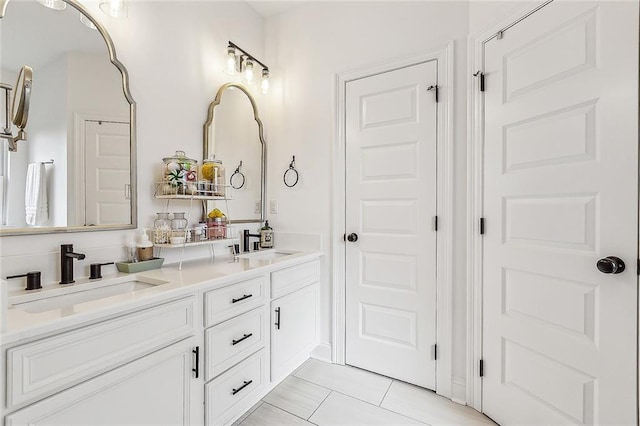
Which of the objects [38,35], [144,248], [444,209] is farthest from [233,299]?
[38,35]

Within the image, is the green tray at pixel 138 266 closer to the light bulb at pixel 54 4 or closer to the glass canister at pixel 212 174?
the glass canister at pixel 212 174

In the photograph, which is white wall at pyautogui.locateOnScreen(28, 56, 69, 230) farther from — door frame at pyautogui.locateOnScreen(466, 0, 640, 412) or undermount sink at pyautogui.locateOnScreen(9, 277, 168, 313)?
door frame at pyautogui.locateOnScreen(466, 0, 640, 412)

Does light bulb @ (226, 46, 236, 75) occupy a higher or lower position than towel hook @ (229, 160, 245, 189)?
higher

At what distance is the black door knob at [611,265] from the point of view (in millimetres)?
1171

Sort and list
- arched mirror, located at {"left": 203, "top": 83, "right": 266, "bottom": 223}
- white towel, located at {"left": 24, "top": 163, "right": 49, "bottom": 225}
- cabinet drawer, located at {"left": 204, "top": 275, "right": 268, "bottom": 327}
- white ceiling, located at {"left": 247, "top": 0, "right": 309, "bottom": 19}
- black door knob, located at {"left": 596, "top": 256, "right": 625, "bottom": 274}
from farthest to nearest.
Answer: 1. white ceiling, located at {"left": 247, "top": 0, "right": 309, "bottom": 19}
2. arched mirror, located at {"left": 203, "top": 83, "right": 266, "bottom": 223}
3. cabinet drawer, located at {"left": 204, "top": 275, "right": 268, "bottom": 327}
4. white towel, located at {"left": 24, "top": 163, "right": 49, "bottom": 225}
5. black door knob, located at {"left": 596, "top": 256, "right": 625, "bottom": 274}

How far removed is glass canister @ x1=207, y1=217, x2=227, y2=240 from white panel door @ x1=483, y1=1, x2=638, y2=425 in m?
1.66

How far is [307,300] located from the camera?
2.20 m

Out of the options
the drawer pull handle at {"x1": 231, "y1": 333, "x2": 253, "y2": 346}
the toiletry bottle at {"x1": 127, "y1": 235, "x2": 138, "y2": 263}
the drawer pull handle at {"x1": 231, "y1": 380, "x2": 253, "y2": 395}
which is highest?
the toiletry bottle at {"x1": 127, "y1": 235, "x2": 138, "y2": 263}

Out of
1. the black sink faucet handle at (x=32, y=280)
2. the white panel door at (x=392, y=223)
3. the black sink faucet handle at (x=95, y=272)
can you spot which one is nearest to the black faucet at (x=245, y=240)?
the white panel door at (x=392, y=223)

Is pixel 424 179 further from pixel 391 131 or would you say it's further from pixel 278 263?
pixel 278 263

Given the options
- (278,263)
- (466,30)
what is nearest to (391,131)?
(466,30)

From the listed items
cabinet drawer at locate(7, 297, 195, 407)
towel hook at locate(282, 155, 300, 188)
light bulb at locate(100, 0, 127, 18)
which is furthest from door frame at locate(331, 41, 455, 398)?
light bulb at locate(100, 0, 127, 18)

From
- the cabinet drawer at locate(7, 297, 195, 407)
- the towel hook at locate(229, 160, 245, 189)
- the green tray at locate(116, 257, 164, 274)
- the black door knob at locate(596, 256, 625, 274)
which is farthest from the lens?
the towel hook at locate(229, 160, 245, 189)

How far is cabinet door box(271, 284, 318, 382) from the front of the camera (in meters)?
1.88
